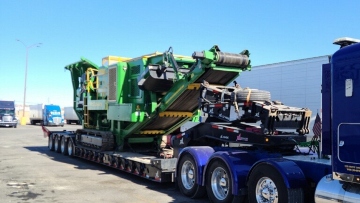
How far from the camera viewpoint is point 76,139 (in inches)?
576

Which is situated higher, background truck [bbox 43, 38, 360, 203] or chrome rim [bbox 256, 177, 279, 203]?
background truck [bbox 43, 38, 360, 203]

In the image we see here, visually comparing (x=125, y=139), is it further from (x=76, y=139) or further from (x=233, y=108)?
(x=233, y=108)

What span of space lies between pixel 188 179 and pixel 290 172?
2.94 metres

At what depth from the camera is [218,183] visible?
280 inches

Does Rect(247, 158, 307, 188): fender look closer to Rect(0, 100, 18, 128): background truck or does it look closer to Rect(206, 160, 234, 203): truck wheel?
Rect(206, 160, 234, 203): truck wheel

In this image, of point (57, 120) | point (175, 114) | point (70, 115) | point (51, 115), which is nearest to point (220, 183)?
point (175, 114)

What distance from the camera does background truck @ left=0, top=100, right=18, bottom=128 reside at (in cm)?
4162

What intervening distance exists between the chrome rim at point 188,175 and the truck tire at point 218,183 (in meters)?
0.65

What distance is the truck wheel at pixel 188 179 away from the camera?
7.70 metres

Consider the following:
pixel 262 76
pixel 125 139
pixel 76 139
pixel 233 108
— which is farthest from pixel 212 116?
pixel 262 76

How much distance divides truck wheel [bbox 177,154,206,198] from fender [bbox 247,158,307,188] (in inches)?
87.9

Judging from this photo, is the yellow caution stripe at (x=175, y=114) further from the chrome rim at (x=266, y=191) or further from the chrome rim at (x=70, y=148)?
the chrome rim at (x=70, y=148)

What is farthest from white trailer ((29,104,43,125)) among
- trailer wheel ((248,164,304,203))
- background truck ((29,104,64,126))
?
trailer wheel ((248,164,304,203))

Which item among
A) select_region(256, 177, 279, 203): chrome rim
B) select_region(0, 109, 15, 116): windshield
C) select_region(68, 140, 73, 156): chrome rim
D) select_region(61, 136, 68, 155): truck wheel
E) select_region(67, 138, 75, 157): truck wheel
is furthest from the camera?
select_region(0, 109, 15, 116): windshield
